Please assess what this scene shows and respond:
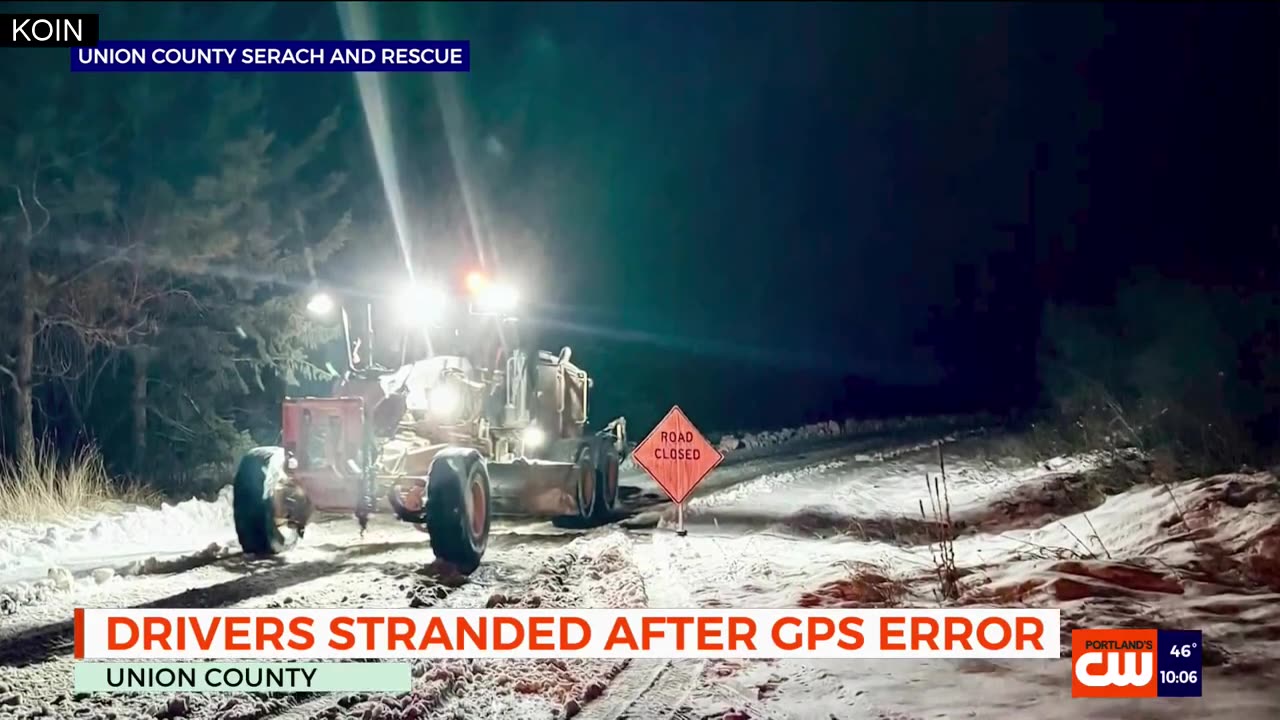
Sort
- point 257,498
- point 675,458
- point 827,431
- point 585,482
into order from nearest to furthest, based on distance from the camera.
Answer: point 675,458, point 257,498, point 585,482, point 827,431

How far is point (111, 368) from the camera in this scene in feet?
41.2

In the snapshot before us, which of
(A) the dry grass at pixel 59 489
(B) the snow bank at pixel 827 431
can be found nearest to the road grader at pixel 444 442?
(A) the dry grass at pixel 59 489

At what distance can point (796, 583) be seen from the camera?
20.6 ft

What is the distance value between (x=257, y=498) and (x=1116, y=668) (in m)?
5.95

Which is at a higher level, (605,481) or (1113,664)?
(605,481)

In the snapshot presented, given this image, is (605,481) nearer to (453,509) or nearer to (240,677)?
(453,509)

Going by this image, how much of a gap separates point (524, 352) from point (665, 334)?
6308 mm

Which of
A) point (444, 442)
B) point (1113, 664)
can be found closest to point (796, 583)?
point (1113, 664)

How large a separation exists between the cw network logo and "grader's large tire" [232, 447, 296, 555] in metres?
5.74

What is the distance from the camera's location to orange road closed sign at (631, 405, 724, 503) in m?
7.51

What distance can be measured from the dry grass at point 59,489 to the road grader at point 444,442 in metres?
2.18

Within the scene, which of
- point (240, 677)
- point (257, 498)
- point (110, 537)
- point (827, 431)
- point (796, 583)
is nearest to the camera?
point (240, 677)

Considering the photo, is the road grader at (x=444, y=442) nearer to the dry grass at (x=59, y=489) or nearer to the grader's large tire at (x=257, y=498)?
the grader's large tire at (x=257, y=498)

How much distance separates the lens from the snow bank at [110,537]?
24.0 feet
